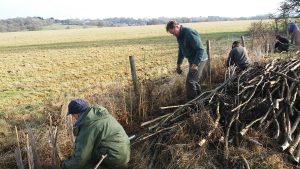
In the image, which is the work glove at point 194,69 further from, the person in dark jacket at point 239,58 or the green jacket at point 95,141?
the green jacket at point 95,141

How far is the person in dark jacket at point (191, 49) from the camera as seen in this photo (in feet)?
22.6

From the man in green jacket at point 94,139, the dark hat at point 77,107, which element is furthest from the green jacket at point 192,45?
the dark hat at point 77,107

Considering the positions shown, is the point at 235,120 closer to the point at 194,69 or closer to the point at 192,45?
the point at 194,69

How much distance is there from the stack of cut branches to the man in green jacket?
891 mm

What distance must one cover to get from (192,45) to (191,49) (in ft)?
0.58

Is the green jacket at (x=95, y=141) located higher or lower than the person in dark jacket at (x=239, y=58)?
lower

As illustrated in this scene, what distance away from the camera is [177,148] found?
5332 millimetres

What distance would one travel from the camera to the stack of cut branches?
17.7ft

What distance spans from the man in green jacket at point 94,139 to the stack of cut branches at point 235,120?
0.89 meters

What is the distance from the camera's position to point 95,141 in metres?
4.54

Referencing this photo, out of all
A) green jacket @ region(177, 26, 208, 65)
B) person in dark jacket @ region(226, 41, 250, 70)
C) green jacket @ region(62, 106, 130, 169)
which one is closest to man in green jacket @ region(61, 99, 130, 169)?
green jacket @ region(62, 106, 130, 169)

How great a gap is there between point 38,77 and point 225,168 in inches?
532

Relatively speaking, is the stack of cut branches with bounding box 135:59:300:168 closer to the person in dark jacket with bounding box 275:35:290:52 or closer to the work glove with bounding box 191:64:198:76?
the work glove with bounding box 191:64:198:76

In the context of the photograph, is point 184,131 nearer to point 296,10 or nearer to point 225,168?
point 225,168
